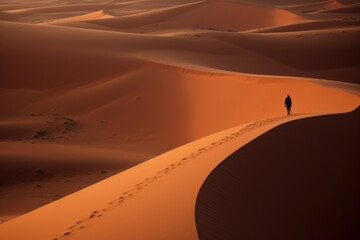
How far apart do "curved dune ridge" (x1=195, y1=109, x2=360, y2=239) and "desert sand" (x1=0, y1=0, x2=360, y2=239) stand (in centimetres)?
5

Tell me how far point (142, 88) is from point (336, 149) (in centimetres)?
1168

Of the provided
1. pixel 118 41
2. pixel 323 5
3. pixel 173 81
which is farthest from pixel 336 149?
pixel 323 5

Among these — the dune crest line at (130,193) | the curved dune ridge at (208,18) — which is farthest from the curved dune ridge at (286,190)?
the curved dune ridge at (208,18)

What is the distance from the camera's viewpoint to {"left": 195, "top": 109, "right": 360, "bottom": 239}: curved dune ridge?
4.96 m

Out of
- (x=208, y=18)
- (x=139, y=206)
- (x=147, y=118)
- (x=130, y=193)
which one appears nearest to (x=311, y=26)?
(x=208, y=18)

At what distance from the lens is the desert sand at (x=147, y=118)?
18.4 ft

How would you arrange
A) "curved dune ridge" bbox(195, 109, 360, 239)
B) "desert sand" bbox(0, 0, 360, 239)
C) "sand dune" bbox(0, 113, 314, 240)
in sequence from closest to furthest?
"sand dune" bbox(0, 113, 314, 240) < "curved dune ridge" bbox(195, 109, 360, 239) < "desert sand" bbox(0, 0, 360, 239)

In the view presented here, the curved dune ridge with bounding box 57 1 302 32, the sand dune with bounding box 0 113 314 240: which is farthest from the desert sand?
the curved dune ridge with bounding box 57 1 302 32

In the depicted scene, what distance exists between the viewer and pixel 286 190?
5.91 m

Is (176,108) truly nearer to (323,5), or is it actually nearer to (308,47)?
(308,47)

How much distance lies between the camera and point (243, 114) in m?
15.3

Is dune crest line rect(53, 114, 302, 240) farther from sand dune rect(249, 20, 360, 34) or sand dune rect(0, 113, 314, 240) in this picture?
sand dune rect(249, 20, 360, 34)

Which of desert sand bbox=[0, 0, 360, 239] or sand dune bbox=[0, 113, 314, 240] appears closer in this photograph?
sand dune bbox=[0, 113, 314, 240]

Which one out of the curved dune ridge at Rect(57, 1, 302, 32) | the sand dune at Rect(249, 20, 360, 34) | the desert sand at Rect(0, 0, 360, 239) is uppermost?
the curved dune ridge at Rect(57, 1, 302, 32)
